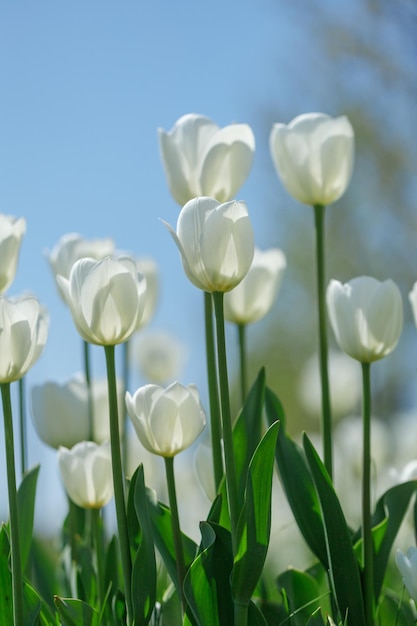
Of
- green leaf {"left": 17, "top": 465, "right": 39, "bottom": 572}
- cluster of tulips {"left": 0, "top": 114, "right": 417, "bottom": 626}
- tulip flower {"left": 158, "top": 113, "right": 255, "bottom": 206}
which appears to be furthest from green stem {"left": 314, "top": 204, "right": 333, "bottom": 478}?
green leaf {"left": 17, "top": 465, "right": 39, "bottom": 572}

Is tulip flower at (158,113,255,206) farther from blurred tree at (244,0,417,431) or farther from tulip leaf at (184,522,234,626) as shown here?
blurred tree at (244,0,417,431)

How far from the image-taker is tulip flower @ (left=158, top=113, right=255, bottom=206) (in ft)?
3.44

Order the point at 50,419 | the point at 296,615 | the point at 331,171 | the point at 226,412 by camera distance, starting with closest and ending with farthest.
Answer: the point at 226,412
the point at 296,615
the point at 331,171
the point at 50,419

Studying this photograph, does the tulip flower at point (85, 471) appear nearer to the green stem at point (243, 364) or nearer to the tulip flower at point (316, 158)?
the green stem at point (243, 364)

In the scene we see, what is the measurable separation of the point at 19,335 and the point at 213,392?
0.21 meters

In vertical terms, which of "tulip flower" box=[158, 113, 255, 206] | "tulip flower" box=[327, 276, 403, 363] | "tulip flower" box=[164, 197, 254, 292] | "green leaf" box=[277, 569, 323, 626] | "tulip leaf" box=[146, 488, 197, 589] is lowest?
"green leaf" box=[277, 569, 323, 626]

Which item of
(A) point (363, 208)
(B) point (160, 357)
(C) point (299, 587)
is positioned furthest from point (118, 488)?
(A) point (363, 208)

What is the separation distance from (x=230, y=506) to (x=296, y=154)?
54 centimetres

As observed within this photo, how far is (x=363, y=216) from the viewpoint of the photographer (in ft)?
28.1

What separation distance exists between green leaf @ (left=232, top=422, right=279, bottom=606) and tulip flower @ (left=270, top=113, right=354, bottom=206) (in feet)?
1.54

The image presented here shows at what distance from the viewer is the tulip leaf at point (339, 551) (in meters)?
0.91

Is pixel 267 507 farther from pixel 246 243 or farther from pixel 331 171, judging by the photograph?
pixel 331 171

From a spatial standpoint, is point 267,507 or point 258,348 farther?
point 258,348

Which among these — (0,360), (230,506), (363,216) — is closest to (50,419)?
(0,360)
